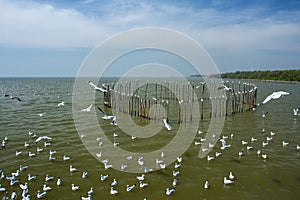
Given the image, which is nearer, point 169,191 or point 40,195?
point 40,195

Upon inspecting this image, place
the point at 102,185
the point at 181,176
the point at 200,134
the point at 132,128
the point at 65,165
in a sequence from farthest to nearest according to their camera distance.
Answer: the point at 132,128 < the point at 200,134 < the point at 65,165 < the point at 181,176 < the point at 102,185

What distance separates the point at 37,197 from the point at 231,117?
2177 centimetres

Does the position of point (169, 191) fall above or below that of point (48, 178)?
below

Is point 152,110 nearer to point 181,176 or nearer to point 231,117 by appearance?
point 231,117

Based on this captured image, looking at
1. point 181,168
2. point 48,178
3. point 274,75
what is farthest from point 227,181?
point 274,75

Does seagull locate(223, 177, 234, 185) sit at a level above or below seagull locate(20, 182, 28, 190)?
below

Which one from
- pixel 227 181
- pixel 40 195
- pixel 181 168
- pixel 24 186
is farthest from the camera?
pixel 181 168

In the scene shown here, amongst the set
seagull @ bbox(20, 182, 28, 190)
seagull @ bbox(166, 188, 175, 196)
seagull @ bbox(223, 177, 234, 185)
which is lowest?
seagull @ bbox(166, 188, 175, 196)

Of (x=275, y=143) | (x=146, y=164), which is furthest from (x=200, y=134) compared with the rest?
(x=146, y=164)

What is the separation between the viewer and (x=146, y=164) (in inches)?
586

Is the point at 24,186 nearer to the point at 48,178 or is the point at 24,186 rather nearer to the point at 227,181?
the point at 48,178

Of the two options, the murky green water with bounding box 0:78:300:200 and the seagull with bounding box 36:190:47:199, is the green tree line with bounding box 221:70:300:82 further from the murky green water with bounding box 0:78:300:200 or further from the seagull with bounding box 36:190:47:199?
the seagull with bounding box 36:190:47:199

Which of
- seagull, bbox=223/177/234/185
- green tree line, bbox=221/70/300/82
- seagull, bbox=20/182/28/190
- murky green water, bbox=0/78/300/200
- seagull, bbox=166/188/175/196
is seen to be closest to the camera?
seagull, bbox=20/182/28/190

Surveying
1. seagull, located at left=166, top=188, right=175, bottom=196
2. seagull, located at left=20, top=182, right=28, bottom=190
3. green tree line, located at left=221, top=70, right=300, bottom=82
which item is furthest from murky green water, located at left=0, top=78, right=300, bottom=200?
green tree line, located at left=221, top=70, right=300, bottom=82
